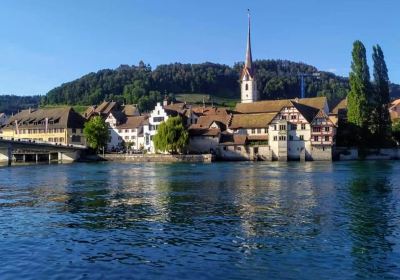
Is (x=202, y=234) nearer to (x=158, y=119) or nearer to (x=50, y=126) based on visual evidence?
(x=158, y=119)

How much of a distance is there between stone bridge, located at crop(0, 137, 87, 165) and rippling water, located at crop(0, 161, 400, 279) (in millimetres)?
64364

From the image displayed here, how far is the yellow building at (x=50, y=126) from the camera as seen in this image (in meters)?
139

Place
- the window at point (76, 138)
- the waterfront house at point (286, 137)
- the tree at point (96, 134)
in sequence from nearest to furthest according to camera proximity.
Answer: the waterfront house at point (286, 137) → the tree at point (96, 134) → the window at point (76, 138)

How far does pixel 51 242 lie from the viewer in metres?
25.1

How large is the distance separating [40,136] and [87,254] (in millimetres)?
128950

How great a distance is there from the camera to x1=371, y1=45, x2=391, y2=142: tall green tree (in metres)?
110

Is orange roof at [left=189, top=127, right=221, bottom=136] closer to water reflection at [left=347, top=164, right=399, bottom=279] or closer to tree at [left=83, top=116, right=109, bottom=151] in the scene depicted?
tree at [left=83, top=116, right=109, bottom=151]

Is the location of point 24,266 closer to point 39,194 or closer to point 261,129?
point 39,194

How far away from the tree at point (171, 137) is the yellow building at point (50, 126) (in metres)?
32.9

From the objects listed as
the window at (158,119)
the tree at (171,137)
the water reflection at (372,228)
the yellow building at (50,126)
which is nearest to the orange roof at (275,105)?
the window at (158,119)

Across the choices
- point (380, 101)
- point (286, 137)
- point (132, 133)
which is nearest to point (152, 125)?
point (132, 133)

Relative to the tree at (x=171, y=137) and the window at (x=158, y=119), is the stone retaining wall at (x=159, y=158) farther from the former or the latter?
the window at (x=158, y=119)

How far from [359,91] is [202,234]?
8787cm

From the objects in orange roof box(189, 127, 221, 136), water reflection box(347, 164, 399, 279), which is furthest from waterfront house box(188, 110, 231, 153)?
water reflection box(347, 164, 399, 279)
